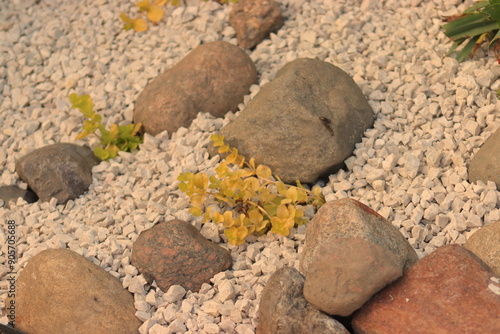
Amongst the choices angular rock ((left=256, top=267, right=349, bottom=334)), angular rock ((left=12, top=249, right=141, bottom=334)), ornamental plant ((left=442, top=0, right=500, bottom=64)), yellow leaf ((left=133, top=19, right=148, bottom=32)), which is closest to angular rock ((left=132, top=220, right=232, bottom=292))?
angular rock ((left=12, top=249, right=141, bottom=334))

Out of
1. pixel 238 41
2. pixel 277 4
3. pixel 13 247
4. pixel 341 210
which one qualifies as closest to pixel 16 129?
pixel 13 247

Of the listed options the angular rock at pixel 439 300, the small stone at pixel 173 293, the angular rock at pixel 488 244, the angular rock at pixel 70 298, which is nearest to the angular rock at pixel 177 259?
the small stone at pixel 173 293

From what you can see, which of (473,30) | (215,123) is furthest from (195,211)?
(473,30)

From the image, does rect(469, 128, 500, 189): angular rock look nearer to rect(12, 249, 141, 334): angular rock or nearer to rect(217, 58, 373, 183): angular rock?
rect(217, 58, 373, 183): angular rock

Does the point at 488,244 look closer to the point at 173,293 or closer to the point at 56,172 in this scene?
the point at 173,293

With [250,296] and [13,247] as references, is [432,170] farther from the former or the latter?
[13,247]
